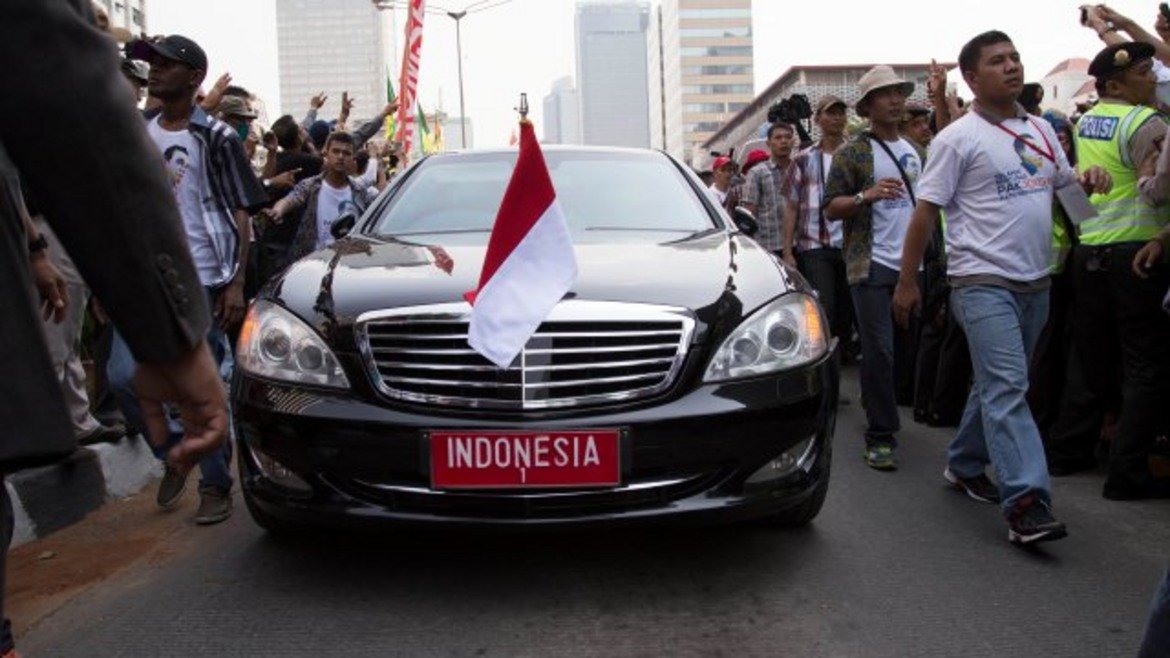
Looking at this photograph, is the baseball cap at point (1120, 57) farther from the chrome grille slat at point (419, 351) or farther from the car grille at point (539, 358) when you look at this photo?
the chrome grille slat at point (419, 351)

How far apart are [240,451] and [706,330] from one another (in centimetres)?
153

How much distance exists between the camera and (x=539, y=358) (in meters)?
2.98

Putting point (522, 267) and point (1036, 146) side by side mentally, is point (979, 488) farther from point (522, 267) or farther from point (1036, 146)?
point (522, 267)

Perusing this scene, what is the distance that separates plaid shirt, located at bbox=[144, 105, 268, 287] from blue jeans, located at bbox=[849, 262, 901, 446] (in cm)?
286

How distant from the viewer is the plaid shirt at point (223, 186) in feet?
14.0

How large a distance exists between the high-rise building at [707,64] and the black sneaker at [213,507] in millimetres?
143163

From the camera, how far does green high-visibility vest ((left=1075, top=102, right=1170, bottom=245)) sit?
14.2ft

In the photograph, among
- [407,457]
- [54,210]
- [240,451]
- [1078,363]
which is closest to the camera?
[54,210]

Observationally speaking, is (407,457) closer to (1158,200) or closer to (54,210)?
(54,210)

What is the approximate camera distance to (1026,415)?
3.63 metres

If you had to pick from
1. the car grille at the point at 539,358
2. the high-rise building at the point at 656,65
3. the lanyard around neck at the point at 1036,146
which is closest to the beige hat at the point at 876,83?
the lanyard around neck at the point at 1036,146

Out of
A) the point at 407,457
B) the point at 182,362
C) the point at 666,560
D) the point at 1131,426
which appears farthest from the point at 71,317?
the point at 1131,426

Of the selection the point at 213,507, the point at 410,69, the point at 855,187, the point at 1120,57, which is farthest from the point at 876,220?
the point at 410,69

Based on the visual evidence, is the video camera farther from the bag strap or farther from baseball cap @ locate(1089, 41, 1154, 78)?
baseball cap @ locate(1089, 41, 1154, 78)
